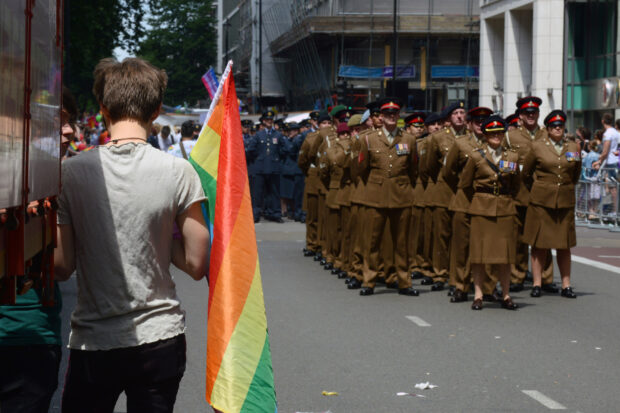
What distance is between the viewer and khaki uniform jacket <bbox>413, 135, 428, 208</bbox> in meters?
13.9

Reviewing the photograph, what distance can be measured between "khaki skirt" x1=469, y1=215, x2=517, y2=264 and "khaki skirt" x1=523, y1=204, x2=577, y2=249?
106 centimetres

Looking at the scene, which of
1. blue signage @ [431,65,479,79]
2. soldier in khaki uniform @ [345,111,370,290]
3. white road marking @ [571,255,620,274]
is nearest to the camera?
soldier in khaki uniform @ [345,111,370,290]

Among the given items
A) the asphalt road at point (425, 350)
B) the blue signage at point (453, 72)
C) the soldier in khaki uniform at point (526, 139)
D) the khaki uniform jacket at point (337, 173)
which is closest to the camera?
the asphalt road at point (425, 350)

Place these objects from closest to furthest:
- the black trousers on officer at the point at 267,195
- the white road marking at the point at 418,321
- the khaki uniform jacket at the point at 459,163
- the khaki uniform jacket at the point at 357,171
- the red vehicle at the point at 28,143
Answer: the red vehicle at the point at 28,143 → the white road marking at the point at 418,321 → the khaki uniform jacket at the point at 459,163 → the khaki uniform jacket at the point at 357,171 → the black trousers on officer at the point at 267,195

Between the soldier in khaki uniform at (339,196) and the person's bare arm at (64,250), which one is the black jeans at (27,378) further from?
the soldier in khaki uniform at (339,196)

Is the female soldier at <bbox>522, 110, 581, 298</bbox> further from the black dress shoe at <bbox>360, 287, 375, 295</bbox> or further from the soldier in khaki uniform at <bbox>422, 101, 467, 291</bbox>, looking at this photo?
the black dress shoe at <bbox>360, 287, 375, 295</bbox>

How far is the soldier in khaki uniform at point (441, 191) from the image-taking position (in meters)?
13.3

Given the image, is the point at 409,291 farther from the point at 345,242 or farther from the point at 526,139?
the point at 526,139

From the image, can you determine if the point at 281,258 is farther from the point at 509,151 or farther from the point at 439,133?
the point at 509,151

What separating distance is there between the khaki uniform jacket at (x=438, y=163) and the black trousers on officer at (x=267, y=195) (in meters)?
11.4

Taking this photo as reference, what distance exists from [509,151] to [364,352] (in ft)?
11.3

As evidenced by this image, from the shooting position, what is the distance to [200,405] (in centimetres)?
710

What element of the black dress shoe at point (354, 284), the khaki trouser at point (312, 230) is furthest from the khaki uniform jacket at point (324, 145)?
the black dress shoe at point (354, 284)

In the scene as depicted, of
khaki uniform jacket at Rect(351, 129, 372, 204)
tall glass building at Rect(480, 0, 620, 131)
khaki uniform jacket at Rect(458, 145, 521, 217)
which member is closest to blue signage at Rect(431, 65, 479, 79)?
tall glass building at Rect(480, 0, 620, 131)
